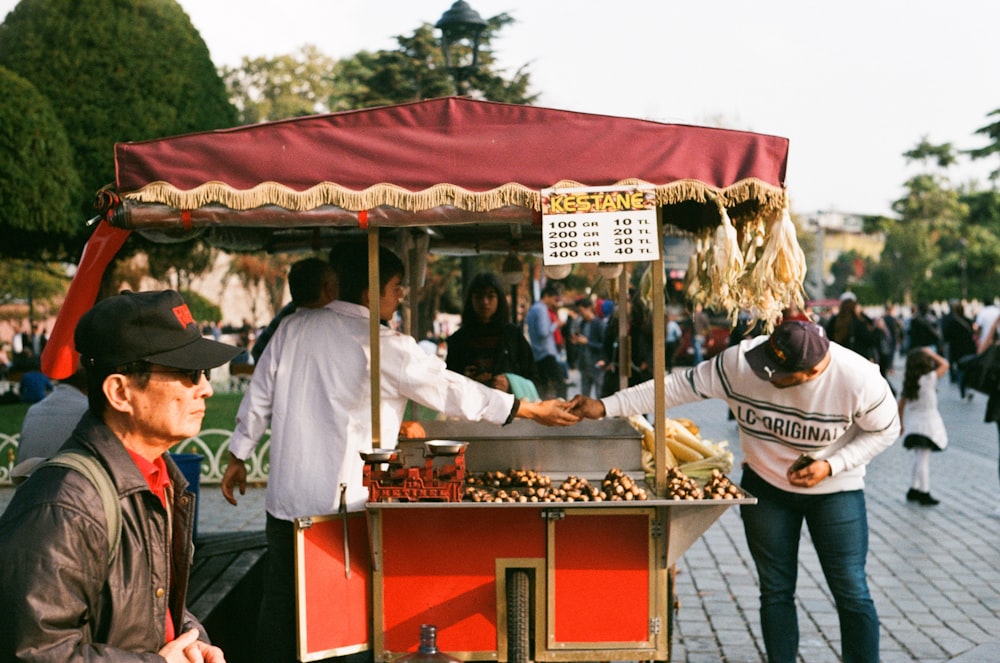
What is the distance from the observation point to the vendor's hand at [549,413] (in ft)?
15.6

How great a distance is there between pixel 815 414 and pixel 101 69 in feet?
50.3

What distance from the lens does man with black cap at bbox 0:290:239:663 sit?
192cm

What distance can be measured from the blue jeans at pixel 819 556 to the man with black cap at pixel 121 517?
2943mm

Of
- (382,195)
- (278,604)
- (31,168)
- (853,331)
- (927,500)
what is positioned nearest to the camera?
(382,195)

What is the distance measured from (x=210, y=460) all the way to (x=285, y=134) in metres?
7.11

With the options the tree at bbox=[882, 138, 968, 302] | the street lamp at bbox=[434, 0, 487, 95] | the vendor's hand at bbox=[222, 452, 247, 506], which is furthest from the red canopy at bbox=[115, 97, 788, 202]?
the tree at bbox=[882, 138, 968, 302]

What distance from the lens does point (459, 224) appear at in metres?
4.51

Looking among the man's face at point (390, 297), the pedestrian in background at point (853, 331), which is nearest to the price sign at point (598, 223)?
the man's face at point (390, 297)

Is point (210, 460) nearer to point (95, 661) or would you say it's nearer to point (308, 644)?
point (308, 644)

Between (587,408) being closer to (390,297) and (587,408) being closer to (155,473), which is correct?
(390,297)

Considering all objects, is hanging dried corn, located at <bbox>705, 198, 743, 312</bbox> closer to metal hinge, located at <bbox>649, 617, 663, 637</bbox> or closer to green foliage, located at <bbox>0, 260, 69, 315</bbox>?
metal hinge, located at <bbox>649, 617, 663, 637</bbox>

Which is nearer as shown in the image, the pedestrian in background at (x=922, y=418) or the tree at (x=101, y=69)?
the pedestrian in background at (x=922, y=418)

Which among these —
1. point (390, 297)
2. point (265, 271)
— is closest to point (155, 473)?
A: point (390, 297)

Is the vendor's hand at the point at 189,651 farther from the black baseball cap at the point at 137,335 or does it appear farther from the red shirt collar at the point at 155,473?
the black baseball cap at the point at 137,335
